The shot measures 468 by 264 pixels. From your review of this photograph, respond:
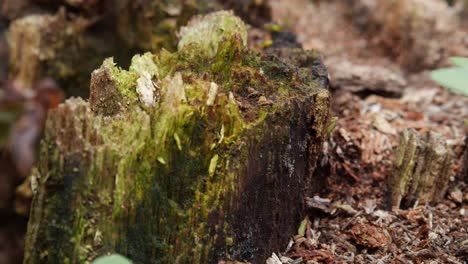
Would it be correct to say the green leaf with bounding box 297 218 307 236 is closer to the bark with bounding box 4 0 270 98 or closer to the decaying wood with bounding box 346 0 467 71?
the bark with bounding box 4 0 270 98

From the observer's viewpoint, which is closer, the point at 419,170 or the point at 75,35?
the point at 419,170

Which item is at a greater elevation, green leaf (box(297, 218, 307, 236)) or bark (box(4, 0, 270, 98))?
bark (box(4, 0, 270, 98))

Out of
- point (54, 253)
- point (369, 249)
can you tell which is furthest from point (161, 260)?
point (369, 249)

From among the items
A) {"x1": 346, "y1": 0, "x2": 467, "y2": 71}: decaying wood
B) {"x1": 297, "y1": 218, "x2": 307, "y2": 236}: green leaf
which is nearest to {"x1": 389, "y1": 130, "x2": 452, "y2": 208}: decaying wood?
{"x1": 297, "y1": 218, "x2": 307, "y2": 236}: green leaf

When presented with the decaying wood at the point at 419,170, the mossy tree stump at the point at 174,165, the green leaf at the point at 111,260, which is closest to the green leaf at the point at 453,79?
the mossy tree stump at the point at 174,165

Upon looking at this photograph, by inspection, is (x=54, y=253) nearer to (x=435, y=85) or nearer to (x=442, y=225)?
(x=442, y=225)

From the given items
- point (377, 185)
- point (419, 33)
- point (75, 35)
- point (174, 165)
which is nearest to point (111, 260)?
point (174, 165)

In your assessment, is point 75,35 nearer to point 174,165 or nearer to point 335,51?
point 335,51
